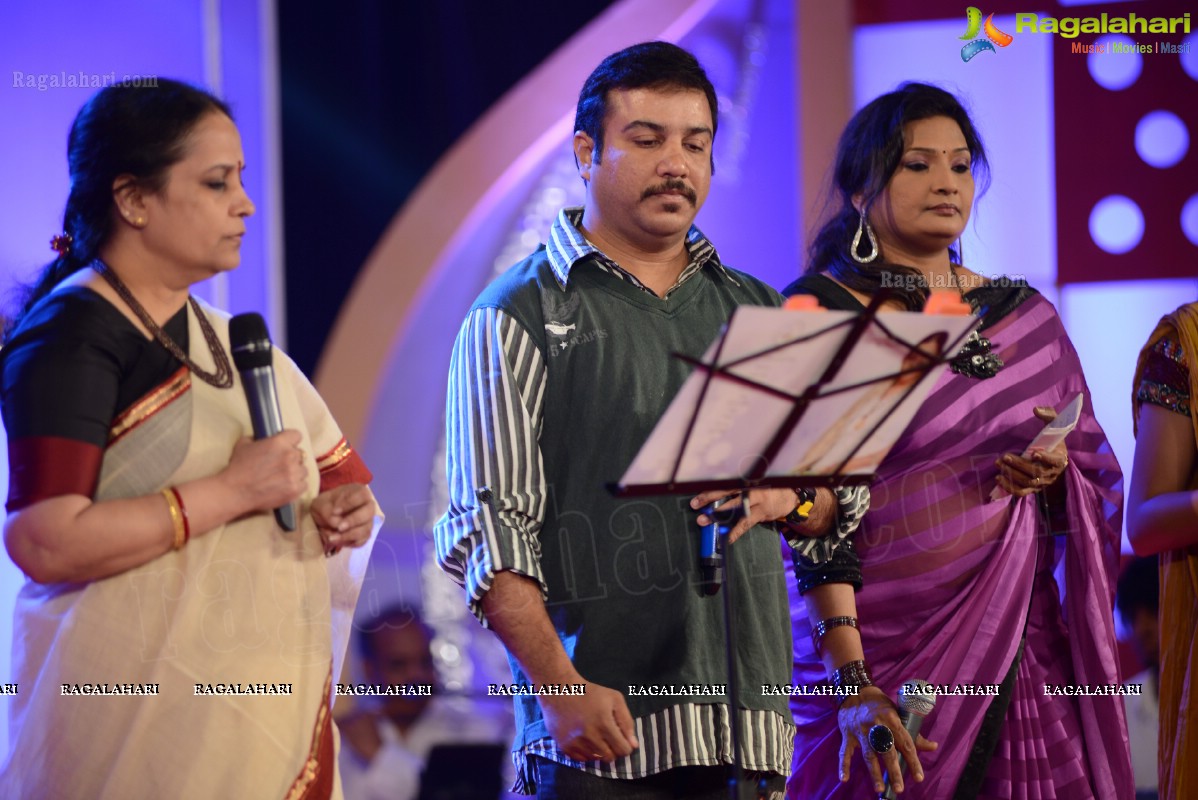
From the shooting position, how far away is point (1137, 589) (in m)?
4.20

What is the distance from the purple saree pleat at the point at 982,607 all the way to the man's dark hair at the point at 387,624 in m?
1.59

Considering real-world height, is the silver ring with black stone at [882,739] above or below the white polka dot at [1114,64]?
below

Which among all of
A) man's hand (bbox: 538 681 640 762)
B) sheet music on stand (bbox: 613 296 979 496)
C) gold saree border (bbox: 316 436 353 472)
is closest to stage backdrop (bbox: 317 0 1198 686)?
gold saree border (bbox: 316 436 353 472)

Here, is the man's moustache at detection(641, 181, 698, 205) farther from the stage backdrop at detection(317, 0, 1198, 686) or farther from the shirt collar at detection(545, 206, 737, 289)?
the stage backdrop at detection(317, 0, 1198, 686)

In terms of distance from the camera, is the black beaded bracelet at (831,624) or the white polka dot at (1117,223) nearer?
the black beaded bracelet at (831,624)

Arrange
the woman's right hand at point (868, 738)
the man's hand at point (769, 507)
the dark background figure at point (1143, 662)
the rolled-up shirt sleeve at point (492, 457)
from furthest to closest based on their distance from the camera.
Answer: the dark background figure at point (1143, 662)
the woman's right hand at point (868, 738)
the rolled-up shirt sleeve at point (492, 457)
the man's hand at point (769, 507)

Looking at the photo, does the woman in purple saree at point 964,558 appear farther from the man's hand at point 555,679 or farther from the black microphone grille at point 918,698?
the man's hand at point 555,679

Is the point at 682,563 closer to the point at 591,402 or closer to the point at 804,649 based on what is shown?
the point at 591,402

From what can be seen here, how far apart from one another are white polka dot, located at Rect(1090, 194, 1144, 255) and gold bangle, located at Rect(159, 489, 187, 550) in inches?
120

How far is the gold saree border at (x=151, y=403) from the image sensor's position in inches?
74.2

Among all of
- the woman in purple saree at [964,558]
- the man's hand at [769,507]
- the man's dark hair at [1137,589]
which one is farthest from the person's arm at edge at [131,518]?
the man's dark hair at [1137,589]

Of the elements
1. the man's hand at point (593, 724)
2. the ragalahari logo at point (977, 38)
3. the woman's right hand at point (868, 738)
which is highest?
the ragalahari logo at point (977, 38)

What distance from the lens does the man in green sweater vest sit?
210 centimetres

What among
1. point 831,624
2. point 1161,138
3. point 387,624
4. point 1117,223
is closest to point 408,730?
point 387,624
